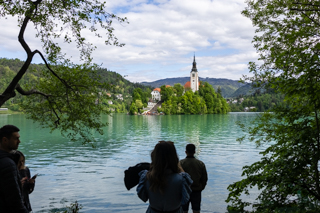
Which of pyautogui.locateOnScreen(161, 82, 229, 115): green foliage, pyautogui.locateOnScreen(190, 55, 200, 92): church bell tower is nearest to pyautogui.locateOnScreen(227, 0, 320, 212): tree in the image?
pyautogui.locateOnScreen(161, 82, 229, 115): green foliage

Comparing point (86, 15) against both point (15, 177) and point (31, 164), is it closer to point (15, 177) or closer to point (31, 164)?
point (15, 177)

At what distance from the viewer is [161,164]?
3100mm

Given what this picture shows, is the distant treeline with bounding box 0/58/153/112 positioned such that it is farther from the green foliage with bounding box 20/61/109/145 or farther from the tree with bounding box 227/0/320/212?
the tree with bounding box 227/0/320/212

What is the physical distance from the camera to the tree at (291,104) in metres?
5.52

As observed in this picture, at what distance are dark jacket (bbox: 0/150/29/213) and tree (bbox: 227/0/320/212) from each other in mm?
4599

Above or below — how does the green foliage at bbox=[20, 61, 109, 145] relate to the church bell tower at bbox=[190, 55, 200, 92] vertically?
below

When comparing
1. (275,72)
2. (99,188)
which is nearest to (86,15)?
(275,72)

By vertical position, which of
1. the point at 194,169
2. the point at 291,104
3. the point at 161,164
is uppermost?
the point at 291,104

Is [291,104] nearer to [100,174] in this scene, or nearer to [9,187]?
[9,187]

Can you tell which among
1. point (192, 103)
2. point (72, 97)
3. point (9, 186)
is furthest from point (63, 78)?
point (192, 103)

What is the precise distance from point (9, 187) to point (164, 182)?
163 centimetres

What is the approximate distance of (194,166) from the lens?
19.2ft

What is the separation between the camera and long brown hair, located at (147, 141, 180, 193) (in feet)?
10.2

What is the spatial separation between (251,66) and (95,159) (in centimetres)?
1582
